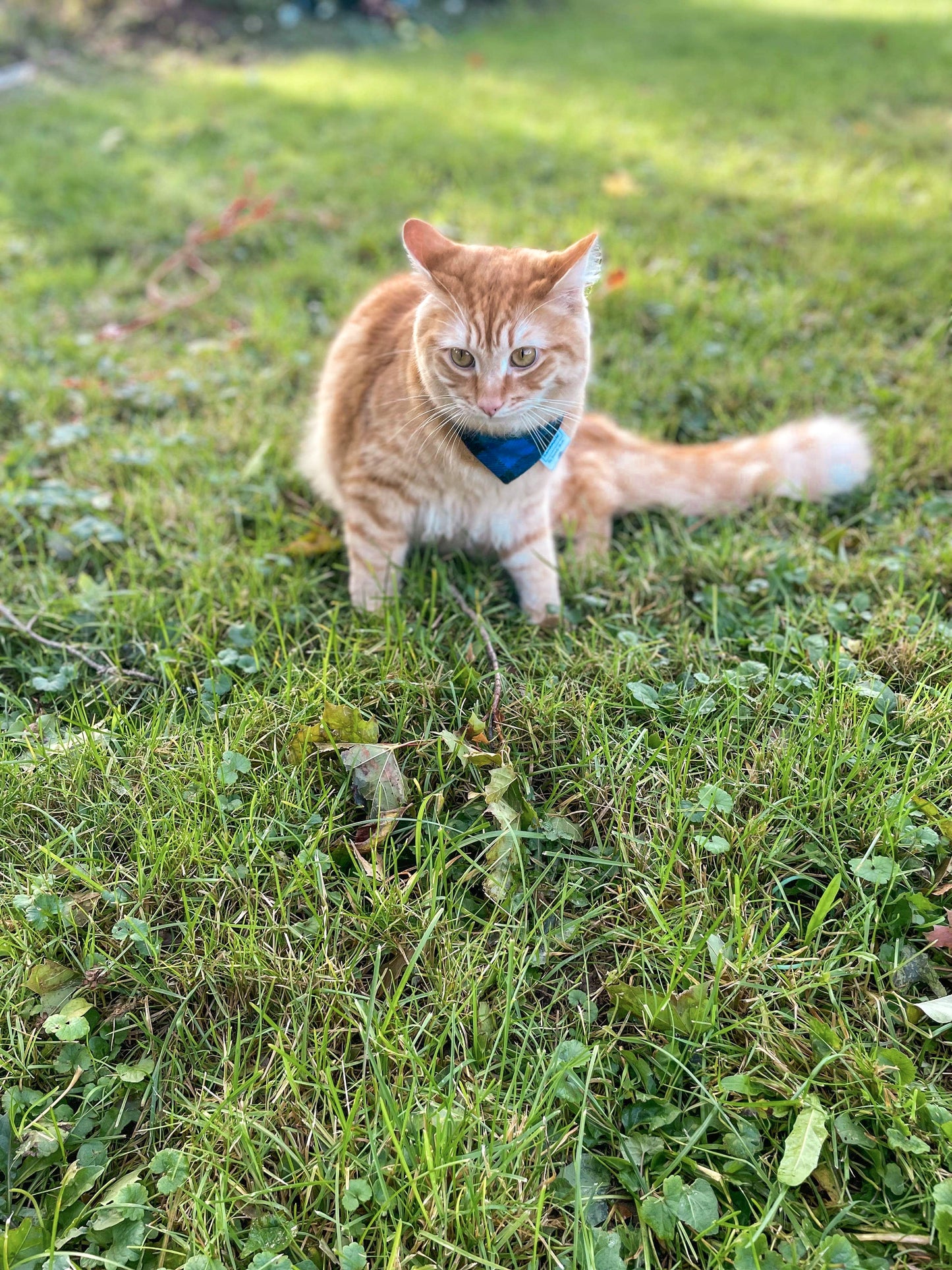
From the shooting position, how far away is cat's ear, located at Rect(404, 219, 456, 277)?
6.71ft

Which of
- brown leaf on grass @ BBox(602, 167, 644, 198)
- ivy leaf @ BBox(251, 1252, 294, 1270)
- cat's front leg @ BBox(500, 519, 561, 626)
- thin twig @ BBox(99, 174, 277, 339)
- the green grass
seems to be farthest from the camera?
brown leaf on grass @ BBox(602, 167, 644, 198)

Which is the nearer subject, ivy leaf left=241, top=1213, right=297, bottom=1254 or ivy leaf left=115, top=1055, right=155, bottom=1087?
ivy leaf left=241, top=1213, right=297, bottom=1254

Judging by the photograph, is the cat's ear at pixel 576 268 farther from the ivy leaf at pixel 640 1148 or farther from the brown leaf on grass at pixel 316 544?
the ivy leaf at pixel 640 1148

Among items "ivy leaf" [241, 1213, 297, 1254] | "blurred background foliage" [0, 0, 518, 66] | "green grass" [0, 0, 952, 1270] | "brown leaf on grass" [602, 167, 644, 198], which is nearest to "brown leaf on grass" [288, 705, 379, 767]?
"green grass" [0, 0, 952, 1270]

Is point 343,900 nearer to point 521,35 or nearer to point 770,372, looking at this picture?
point 770,372

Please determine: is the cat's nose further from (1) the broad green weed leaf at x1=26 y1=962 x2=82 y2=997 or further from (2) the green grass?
(1) the broad green weed leaf at x1=26 y1=962 x2=82 y2=997

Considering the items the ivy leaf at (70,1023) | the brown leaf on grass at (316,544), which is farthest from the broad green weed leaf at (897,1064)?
the brown leaf on grass at (316,544)

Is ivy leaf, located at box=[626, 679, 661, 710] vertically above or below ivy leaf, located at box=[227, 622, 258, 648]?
below

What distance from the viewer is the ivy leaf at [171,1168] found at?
1253 mm

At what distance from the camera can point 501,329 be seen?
199cm

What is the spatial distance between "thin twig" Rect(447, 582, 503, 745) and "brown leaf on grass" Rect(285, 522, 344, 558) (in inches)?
16.2

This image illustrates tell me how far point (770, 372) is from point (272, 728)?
256 centimetres

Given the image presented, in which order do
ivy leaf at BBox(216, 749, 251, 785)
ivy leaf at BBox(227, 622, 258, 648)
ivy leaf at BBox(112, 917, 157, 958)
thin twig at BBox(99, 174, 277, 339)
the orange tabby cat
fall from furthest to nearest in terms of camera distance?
thin twig at BBox(99, 174, 277, 339)
ivy leaf at BBox(227, 622, 258, 648)
the orange tabby cat
ivy leaf at BBox(216, 749, 251, 785)
ivy leaf at BBox(112, 917, 157, 958)

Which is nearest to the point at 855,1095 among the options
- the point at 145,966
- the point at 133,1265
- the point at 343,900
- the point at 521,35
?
the point at 343,900
